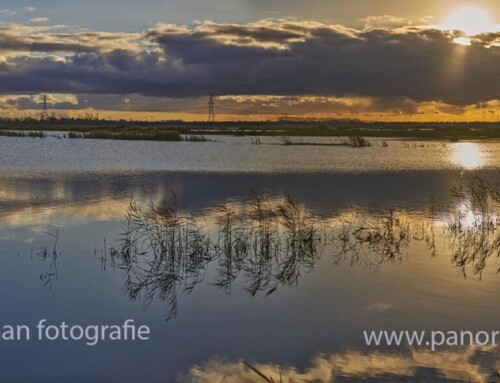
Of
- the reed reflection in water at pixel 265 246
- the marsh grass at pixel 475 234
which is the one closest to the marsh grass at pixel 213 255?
the reed reflection in water at pixel 265 246

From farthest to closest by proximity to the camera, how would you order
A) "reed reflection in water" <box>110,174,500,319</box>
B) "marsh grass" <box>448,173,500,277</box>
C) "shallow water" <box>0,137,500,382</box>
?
"marsh grass" <box>448,173,500,277</box>, "reed reflection in water" <box>110,174,500,319</box>, "shallow water" <box>0,137,500,382</box>

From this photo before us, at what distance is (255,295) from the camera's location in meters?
10.2

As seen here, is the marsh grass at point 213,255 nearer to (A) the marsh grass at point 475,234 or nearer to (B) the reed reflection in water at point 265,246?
(B) the reed reflection in water at point 265,246

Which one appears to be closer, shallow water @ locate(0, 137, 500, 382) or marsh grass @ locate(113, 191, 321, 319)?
shallow water @ locate(0, 137, 500, 382)

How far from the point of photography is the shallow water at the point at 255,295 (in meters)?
7.25

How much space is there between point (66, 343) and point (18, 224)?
847 centimetres

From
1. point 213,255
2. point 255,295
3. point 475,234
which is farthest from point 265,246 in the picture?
point 475,234

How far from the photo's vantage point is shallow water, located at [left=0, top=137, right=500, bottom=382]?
725cm

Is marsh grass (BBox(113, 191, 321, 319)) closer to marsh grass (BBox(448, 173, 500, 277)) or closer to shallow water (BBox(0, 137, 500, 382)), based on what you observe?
shallow water (BBox(0, 137, 500, 382))

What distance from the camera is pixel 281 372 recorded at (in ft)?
23.1

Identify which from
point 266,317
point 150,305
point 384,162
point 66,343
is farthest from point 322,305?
point 384,162

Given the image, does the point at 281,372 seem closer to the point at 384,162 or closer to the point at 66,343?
the point at 66,343

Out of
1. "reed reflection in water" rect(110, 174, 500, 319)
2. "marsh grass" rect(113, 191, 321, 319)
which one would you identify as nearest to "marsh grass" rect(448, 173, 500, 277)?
"reed reflection in water" rect(110, 174, 500, 319)

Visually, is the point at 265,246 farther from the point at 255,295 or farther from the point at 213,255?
the point at 255,295
